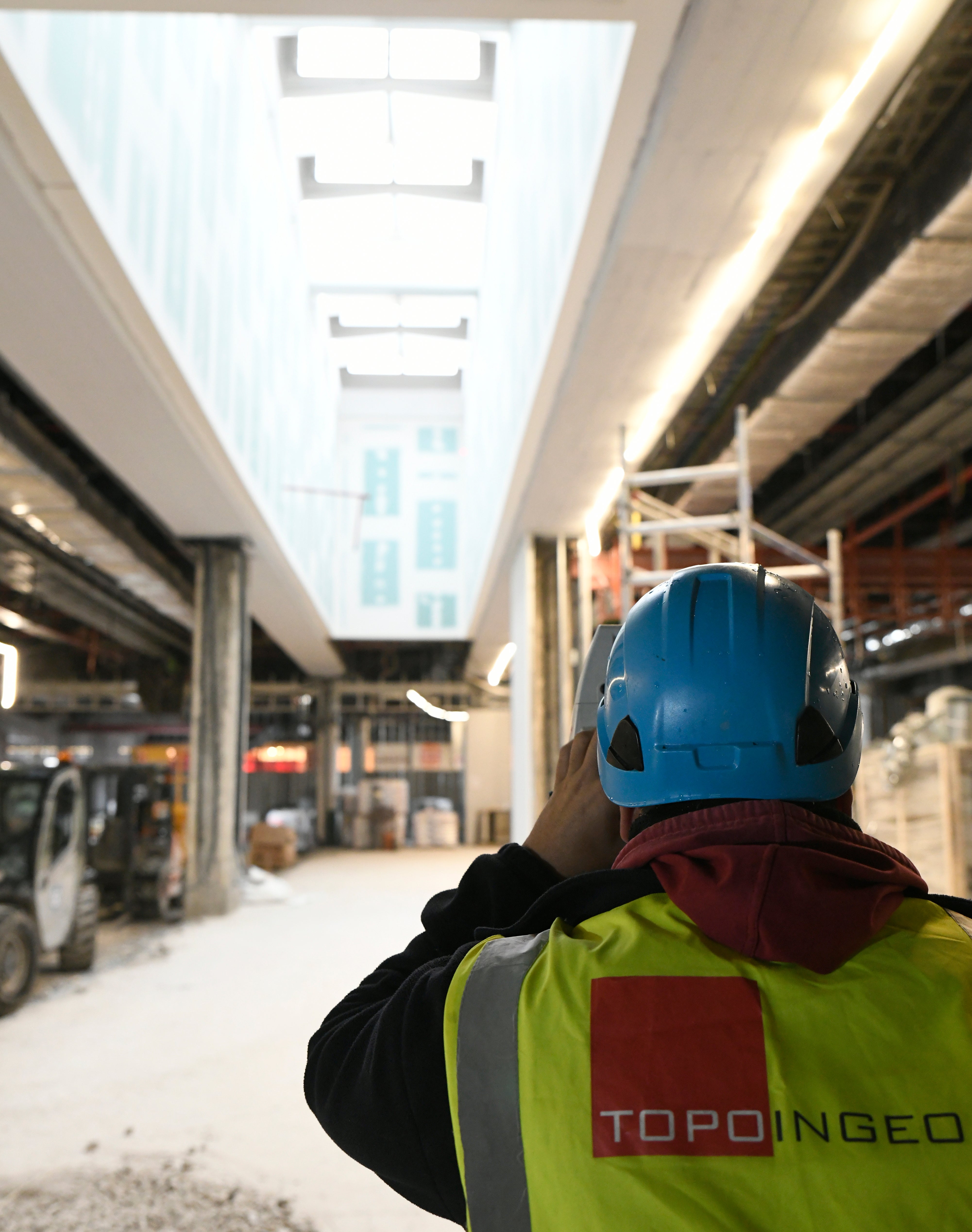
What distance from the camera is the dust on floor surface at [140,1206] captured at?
13.7ft

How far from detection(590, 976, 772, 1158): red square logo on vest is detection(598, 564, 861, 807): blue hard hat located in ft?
1.03

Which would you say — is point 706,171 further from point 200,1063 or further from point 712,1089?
point 200,1063

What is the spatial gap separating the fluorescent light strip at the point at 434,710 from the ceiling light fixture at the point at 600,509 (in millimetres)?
15097

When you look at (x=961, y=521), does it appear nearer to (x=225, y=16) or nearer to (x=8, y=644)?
(x=225, y=16)

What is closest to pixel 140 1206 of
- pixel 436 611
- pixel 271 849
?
pixel 271 849

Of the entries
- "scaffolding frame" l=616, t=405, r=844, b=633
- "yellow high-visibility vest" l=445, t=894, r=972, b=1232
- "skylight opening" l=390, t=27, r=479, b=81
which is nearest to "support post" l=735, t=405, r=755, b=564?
"scaffolding frame" l=616, t=405, r=844, b=633

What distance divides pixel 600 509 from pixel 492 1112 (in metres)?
11.8

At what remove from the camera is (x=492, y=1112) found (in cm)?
121

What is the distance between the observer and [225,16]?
9867 mm

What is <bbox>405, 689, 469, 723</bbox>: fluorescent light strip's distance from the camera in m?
28.2

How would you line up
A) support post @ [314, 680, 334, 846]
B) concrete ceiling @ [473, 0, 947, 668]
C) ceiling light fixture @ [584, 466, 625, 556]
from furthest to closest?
1. support post @ [314, 680, 334, 846]
2. ceiling light fixture @ [584, 466, 625, 556]
3. concrete ceiling @ [473, 0, 947, 668]

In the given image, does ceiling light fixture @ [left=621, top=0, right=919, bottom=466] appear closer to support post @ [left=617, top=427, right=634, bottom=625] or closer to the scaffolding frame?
the scaffolding frame

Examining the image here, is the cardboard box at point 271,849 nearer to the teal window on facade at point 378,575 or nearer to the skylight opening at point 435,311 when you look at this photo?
the teal window on facade at point 378,575

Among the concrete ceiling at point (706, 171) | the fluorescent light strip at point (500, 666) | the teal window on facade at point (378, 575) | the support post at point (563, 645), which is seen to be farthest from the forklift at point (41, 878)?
the teal window on facade at point (378, 575)
